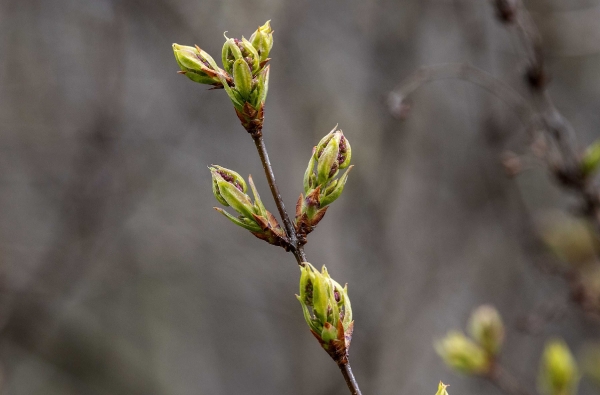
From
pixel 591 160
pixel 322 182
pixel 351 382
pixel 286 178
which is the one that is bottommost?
pixel 351 382

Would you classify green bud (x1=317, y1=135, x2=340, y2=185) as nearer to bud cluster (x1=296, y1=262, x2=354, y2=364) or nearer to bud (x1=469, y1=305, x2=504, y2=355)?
bud cluster (x1=296, y1=262, x2=354, y2=364)

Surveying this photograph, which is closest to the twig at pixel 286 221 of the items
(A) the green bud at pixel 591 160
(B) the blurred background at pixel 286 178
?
(A) the green bud at pixel 591 160

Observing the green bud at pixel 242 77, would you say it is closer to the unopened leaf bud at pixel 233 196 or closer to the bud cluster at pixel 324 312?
the unopened leaf bud at pixel 233 196

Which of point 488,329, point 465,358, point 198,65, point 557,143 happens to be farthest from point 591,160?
point 198,65

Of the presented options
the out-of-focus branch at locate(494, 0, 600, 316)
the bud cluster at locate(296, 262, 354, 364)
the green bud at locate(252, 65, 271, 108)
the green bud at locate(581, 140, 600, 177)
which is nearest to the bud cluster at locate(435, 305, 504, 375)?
the out-of-focus branch at locate(494, 0, 600, 316)

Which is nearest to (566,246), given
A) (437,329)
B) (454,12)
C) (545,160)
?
(545,160)

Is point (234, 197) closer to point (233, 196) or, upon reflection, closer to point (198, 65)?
point (233, 196)

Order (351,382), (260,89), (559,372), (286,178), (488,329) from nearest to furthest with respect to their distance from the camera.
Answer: (351,382), (260,89), (559,372), (488,329), (286,178)

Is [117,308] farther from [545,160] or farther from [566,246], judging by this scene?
[545,160]
